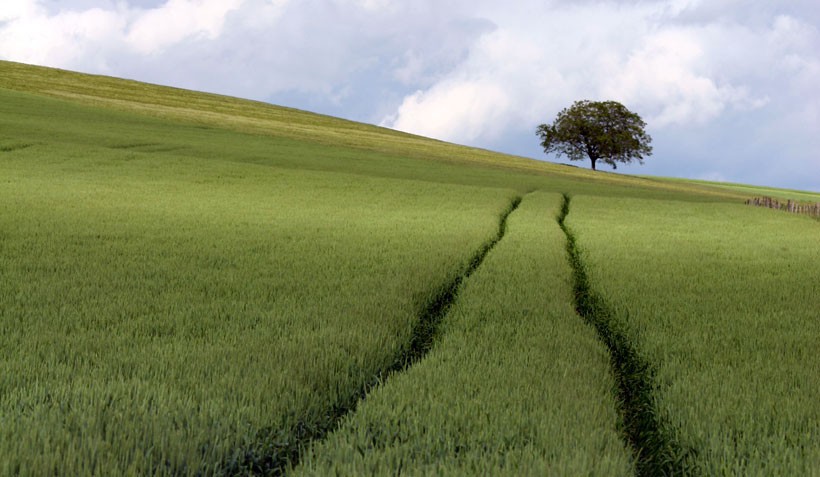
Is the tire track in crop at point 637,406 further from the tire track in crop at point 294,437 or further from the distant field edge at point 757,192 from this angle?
the distant field edge at point 757,192

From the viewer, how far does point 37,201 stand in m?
14.5

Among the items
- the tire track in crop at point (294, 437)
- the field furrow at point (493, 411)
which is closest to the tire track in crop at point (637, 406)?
the field furrow at point (493, 411)

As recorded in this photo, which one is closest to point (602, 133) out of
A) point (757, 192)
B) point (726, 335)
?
point (757, 192)

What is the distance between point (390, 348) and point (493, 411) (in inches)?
60.1

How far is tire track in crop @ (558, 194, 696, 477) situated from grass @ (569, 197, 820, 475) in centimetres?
8

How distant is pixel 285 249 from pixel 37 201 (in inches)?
311

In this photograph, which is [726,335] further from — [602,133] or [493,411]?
[602,133]

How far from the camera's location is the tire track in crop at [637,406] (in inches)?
134

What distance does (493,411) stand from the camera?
3.62 metres

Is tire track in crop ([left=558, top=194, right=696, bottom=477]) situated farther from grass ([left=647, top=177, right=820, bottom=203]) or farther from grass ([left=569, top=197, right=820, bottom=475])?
grass ([left=647, top=177, right=820, bottom=203])

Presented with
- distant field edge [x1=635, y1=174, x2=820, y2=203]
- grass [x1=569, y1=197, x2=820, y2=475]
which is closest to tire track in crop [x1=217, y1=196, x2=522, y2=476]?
grass [x1=569, y1=197, x2=820, y2=475]

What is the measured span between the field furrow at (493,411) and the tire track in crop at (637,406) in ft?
0.58

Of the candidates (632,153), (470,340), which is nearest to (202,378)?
(470,340)

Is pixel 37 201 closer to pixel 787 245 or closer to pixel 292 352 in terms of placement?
pixel 292 352
